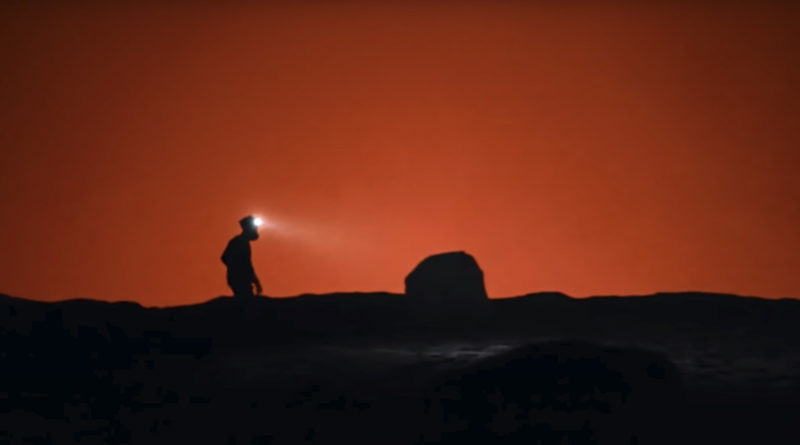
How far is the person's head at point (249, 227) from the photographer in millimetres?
6923

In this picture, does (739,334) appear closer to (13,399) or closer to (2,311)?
(13,399)

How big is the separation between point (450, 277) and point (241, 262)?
2.31 m

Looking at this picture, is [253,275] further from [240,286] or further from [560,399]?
[560,399]

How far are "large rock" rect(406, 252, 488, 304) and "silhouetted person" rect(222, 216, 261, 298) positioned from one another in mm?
1739

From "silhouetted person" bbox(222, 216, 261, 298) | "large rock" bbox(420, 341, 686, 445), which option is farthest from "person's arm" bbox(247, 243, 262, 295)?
"large rock" bbox(420, 341, 686, 445)

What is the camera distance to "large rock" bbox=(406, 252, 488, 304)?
24.6ft

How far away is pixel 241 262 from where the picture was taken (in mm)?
6875

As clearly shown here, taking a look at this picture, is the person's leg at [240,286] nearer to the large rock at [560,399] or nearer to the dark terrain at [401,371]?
the dark terrain at [401,371]

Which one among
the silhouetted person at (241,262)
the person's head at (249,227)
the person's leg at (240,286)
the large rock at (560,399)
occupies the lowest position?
the large rock at (560,399)

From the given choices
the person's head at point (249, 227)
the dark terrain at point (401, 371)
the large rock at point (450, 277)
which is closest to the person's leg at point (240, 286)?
the dark terrain at point (401, 371)

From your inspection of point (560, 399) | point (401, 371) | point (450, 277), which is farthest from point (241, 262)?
point (560, 399)

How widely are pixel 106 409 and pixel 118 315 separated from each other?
3350 mm

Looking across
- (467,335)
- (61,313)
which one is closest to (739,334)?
(467,335)

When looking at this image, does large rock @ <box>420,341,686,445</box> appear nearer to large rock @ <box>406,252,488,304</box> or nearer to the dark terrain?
the dark terrain
